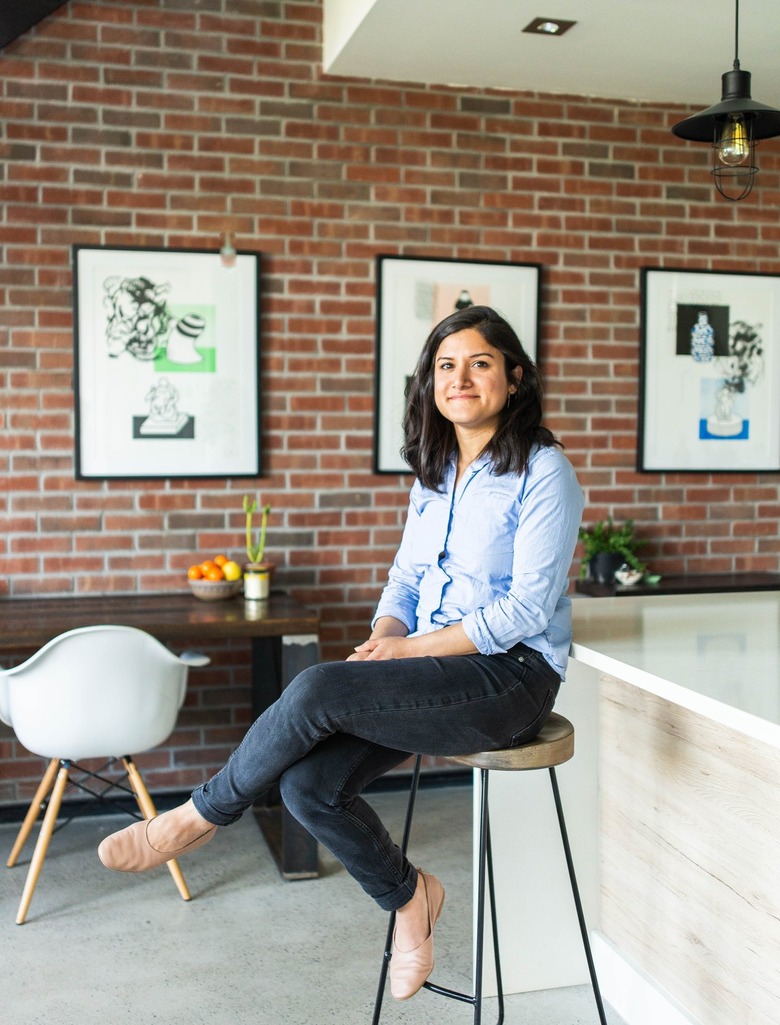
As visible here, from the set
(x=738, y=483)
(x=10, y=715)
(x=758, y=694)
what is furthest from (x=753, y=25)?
(x=10, y=715)

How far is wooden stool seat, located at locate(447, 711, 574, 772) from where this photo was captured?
2.02m

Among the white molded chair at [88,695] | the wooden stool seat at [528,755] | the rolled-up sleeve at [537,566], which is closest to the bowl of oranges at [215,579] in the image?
the white molded chair at [88,695]

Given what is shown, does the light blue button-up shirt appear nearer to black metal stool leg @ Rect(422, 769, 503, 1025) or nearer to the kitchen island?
the kitchen island

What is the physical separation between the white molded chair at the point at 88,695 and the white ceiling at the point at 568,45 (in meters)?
2.08

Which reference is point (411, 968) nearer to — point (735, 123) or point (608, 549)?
point (735, 123)

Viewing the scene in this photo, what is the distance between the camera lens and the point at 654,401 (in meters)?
4.27

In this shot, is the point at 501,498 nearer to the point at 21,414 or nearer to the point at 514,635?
the point at 514,635

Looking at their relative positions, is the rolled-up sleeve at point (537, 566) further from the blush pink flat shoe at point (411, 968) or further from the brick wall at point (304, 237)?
the brick wall at point (304, 237)

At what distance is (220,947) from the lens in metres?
2.83

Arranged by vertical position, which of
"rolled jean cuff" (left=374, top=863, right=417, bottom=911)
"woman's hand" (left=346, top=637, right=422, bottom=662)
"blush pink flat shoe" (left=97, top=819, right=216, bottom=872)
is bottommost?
"rolled jean cuff" (left=374, top=863, right=417, bottom=911)

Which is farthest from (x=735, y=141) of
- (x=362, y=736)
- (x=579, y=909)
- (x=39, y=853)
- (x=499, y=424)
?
(x=39, y=853)

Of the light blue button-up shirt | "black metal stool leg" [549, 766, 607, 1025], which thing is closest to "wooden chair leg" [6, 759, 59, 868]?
the light blue button-up shirt

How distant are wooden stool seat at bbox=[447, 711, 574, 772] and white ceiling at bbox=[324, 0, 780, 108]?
2.25m

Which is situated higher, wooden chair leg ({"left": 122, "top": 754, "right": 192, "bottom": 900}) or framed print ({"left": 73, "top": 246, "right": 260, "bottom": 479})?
framed print ({"left": 73, "top": 246, "right": 260, "bottom": 479})
